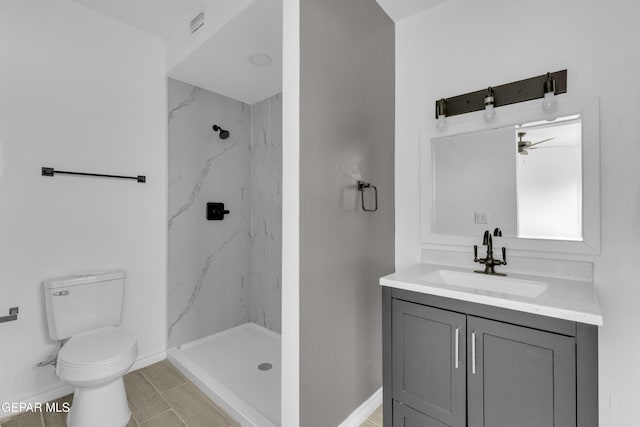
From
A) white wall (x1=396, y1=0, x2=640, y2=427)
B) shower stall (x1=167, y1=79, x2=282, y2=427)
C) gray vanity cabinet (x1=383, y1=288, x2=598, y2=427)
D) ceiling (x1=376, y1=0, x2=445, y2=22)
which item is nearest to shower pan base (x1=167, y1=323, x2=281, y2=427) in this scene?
shower stall (x1=167, y1=79, x2=282, y2=427)

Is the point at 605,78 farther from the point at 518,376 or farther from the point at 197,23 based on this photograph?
the point at 197,23

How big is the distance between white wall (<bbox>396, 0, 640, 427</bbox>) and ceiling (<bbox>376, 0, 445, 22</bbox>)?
0.16m

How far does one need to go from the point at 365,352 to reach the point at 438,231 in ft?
2.96

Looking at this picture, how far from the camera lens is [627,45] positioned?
1.35 m

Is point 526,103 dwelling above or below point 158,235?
above

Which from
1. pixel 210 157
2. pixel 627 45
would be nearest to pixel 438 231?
pixel 627 45

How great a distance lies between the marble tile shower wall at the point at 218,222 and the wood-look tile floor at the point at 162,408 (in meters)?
0.40

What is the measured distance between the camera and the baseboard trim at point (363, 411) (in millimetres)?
1705

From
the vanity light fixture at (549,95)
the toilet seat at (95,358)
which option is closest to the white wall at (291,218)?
the toilet seat at (95,358)

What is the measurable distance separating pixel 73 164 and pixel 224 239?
4.29ft

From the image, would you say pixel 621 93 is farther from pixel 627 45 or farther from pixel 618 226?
pixel 618 226

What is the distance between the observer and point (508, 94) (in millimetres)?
1653

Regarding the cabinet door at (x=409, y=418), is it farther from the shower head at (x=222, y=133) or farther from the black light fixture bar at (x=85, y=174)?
the shower head at (x=222, y=133)

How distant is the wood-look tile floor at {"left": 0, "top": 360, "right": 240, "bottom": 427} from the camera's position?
67.6 inches
